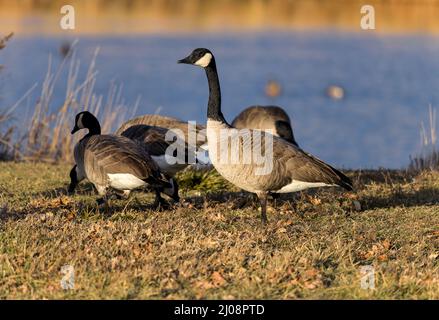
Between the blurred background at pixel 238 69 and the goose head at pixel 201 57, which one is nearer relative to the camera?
the goose head at pixel 201 57

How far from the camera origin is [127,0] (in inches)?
1753

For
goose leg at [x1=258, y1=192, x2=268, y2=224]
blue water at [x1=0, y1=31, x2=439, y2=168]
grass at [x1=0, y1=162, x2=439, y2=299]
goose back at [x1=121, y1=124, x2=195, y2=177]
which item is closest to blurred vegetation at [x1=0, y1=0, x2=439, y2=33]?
blue water at [x1=0, y1=31, x2=439, y2=168]

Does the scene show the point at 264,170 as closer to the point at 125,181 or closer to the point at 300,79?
the point at 125,181

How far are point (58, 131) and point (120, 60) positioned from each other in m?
16.0

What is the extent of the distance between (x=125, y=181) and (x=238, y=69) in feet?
70.2

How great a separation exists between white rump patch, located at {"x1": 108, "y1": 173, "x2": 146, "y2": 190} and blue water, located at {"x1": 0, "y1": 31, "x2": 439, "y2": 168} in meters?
9.65

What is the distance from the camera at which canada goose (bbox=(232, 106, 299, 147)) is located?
12250 millimetres

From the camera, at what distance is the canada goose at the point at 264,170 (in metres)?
7.42

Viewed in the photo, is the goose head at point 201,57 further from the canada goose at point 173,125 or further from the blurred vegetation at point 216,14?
the blurred vegetation at point 216,14

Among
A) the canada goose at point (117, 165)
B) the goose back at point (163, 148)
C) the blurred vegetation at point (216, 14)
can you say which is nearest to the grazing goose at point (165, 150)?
the goose back at point (163, 148)

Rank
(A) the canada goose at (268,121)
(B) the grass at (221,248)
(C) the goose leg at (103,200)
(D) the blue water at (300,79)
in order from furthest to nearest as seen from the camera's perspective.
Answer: (D) the blue water at (300,79), (A) the canada goose at (268,121), (C) the goose leg at (103,200), (B) the grass at (221,248)

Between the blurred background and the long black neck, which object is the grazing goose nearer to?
the long black neck

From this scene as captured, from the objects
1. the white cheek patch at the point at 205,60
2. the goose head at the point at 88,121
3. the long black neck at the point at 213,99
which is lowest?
the goose head at the point at 88,121

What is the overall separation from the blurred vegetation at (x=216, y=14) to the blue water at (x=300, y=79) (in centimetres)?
308
